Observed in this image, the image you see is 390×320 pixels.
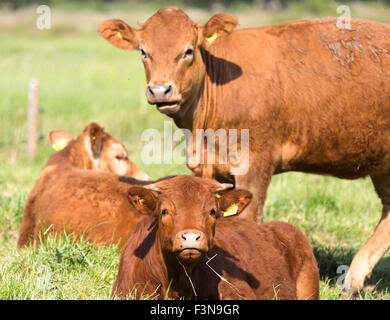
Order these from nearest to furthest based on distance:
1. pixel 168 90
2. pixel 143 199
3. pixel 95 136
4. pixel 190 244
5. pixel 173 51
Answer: pixel 190 244 → pixel 143 199 → pixel 168 90 → pixel 173 51 → pixel 95 136

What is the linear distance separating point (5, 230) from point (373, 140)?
3779 mm

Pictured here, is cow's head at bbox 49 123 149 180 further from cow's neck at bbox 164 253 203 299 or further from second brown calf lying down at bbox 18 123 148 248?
cow's neck at bbox 164 253 203 299

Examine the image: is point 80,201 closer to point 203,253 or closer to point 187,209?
point 187,209

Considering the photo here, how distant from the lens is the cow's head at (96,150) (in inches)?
288

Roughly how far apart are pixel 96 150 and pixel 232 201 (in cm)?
295

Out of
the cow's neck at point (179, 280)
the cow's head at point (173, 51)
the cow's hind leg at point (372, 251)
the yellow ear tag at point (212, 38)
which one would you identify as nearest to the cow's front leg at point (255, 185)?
the cow's head at point (173, 51)

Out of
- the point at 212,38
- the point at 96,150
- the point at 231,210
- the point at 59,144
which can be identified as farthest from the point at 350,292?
the point at 59,144

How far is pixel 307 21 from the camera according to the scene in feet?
21.6

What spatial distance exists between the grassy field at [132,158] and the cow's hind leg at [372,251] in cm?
18

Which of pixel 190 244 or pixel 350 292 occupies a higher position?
pixel 190 244

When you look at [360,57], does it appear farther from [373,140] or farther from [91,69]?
[91,69]

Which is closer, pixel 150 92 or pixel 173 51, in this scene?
pixel 150 92

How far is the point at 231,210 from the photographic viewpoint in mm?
4770

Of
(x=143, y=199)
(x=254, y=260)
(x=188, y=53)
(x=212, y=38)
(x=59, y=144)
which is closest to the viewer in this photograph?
(x=143, y=199)
